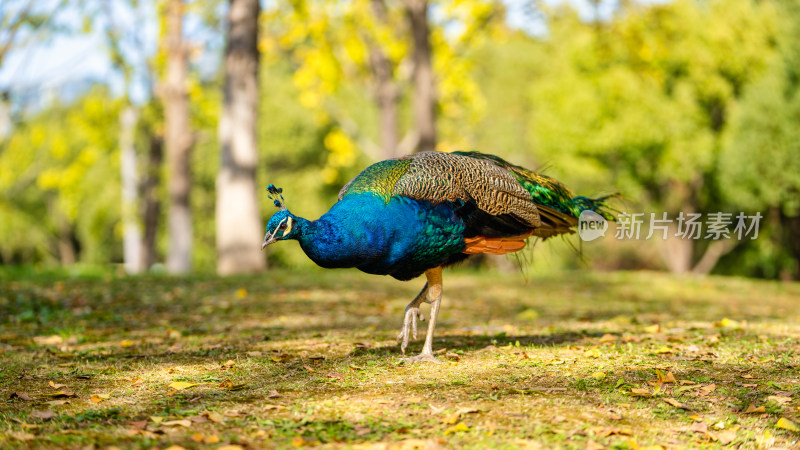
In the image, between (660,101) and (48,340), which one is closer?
(48,340)

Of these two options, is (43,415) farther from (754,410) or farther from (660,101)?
(660,101)

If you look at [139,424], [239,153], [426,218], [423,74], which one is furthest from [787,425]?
[423,74]

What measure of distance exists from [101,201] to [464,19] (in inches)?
944

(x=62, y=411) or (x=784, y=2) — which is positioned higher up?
(x=784, y=2)

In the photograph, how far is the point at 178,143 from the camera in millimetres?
19969

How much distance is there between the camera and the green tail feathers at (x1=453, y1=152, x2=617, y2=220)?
6.05 meters

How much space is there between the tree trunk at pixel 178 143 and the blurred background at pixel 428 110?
0.05m

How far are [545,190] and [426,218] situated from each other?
128 cm

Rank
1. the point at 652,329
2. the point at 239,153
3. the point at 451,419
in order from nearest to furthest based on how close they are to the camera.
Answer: the point at 451,419 < the point at 652,329 < the point at 239,153

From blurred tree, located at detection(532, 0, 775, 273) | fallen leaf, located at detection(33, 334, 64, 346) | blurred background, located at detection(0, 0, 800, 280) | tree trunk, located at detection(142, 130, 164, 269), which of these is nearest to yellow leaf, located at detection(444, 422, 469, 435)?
fallen leaf, located at detection(33, 334, 64, 346)

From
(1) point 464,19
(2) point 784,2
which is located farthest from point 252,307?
(2) point 784,2

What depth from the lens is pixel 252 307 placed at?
9125 mm

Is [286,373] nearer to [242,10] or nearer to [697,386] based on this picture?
[697,386]

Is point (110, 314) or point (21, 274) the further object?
point (21, 274)
